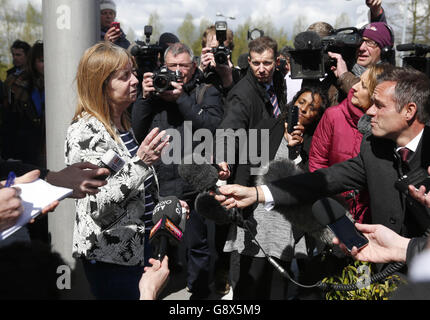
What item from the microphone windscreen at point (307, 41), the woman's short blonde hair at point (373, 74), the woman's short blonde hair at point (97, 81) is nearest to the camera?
the woman's short blonde hair at point (97, 81)

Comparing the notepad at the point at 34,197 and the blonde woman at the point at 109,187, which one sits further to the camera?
the blonde woman at the point at 109,187

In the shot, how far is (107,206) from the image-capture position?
2273 mm

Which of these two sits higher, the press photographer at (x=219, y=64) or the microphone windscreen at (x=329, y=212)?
the press photographer at (x=219, y=64)

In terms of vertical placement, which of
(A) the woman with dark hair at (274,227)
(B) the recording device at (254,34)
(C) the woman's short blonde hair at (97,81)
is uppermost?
(B) the recording device at (254,34)

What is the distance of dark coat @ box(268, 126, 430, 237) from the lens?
232 centimetres

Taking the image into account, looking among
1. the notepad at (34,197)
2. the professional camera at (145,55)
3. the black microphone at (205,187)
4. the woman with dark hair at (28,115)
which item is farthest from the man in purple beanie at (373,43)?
the woman with dark hair at (28,115)

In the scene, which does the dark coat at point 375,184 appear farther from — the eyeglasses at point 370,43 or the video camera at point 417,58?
the video camera at point 417,58

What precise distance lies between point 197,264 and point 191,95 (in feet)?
4.78

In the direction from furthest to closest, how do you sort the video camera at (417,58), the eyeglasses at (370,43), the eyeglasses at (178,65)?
the eyeglasses at (178,65), the video camera at (417,58), the eyeglasses at (370,43)

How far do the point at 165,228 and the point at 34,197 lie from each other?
0.54m

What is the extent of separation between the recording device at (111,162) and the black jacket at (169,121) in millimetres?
1496

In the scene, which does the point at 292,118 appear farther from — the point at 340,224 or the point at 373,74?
the point at 340,224

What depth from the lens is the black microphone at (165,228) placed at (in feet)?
6.51
